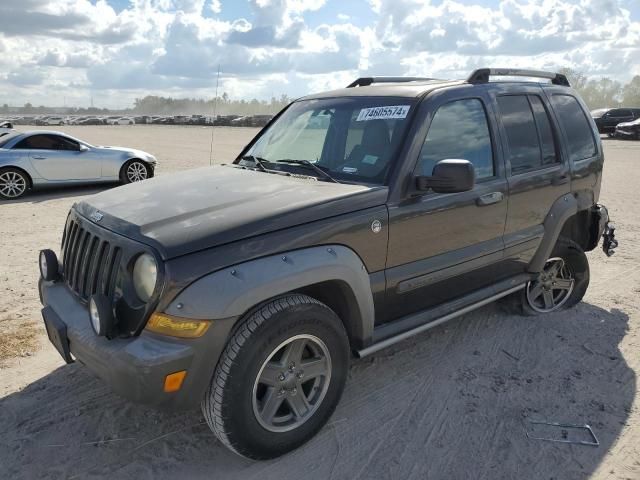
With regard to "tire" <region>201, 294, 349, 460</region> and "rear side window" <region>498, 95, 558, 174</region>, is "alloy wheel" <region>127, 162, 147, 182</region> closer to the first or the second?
"rear side window" <region>498, 95, 558, 174</region>

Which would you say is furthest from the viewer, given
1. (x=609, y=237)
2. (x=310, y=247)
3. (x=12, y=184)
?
(x=12, y=184)

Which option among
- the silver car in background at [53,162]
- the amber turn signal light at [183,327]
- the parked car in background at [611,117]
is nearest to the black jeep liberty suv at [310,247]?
the amber turn signal light at [183,327]

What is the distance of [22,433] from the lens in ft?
10.3

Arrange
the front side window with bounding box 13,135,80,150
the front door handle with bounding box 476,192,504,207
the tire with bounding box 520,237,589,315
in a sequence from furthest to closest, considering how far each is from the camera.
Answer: the front side window with bounding box 13,135,80,150
the tire with bounding box 520,237,589,315
the front door handle with bounding box 476,192,504,207

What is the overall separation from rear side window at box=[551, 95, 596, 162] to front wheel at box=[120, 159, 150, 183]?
31.2 ft

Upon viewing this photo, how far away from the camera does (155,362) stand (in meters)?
2.44

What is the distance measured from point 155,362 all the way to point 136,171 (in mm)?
10453

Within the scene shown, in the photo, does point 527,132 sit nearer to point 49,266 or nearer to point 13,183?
point 49,266

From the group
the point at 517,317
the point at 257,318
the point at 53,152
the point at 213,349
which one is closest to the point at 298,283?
the point at 257,318

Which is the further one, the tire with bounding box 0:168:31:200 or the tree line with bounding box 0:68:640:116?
the tree line with bounding box 0:68:640:116

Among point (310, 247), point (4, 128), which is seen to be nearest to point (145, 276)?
point (310, 247)

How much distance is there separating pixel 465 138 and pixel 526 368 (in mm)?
1754

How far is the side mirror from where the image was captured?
10.1 feet

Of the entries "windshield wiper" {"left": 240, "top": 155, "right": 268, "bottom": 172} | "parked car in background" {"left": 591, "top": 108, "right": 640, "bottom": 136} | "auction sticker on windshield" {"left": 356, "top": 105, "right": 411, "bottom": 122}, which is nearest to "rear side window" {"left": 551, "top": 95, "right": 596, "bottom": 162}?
"auction sticker on windshield" {"left": 356, "top": 105, "right": 411, "bottom": 122}
